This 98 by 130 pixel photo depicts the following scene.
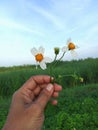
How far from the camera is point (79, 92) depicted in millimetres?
11508

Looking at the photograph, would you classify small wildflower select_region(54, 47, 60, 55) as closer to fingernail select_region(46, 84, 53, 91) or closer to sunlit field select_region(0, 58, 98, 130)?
sunlit field select_region(0, 58, 98, 130)

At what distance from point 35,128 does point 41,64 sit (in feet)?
1.10

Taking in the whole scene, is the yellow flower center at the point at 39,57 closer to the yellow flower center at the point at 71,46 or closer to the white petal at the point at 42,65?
the white petal at the point at 42,65

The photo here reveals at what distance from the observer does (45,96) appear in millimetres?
2061

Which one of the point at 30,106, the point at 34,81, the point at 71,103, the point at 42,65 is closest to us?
the point at 30,106

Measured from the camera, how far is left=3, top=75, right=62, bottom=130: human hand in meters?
1.96

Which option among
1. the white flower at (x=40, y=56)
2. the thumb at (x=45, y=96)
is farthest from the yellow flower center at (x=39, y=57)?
the thumb at (x=45, y=96)

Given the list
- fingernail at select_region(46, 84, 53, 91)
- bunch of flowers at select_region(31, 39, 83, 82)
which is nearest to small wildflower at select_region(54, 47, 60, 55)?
bunch of flowers at select_region(31, 39, 83, 82)

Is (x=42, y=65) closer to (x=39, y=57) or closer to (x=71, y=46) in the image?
(x=39, y=57)

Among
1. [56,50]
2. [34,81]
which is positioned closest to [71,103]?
[34,81]

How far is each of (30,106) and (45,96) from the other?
0.33ft

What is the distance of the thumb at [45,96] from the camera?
6.65 ft

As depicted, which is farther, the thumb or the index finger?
the index finger

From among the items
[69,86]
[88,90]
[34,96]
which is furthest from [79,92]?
[34,96]
